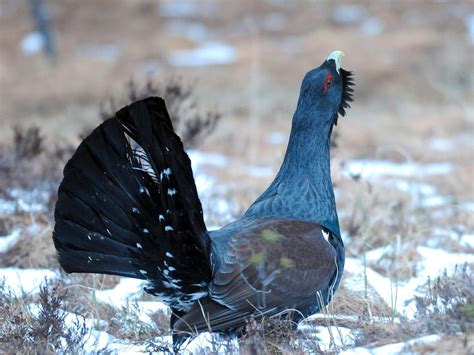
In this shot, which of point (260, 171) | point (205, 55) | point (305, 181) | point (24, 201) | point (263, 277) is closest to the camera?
point (263, 277)

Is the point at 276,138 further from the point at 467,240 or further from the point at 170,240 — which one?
the point at 170,240

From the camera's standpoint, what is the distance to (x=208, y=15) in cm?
3058

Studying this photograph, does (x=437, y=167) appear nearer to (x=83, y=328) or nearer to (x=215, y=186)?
(x=215, y=186)

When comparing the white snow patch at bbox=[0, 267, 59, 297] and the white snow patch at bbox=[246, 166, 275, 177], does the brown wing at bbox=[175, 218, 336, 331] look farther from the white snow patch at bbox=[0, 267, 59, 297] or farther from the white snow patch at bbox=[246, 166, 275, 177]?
the white snow patch at bbox=[246, 166, 275, 177]

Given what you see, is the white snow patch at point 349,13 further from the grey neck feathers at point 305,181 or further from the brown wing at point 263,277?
the brown wing at point 263,277

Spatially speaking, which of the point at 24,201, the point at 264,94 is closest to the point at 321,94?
the point at 24,201

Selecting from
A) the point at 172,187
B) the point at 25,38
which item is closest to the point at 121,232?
the point at 172,187

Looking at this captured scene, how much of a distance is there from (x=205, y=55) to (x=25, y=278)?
20.0m

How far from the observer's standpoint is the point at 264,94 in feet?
56.1

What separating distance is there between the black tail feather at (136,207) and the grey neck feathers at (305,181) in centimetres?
62

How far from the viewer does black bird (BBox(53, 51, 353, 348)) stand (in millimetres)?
3217

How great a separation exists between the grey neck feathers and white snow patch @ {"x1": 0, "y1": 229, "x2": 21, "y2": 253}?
196 cm

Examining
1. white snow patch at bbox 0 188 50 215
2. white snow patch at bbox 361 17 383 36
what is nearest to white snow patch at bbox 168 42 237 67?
white snow patch at bbox 361 17 383 36

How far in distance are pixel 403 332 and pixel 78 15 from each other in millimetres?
29507
